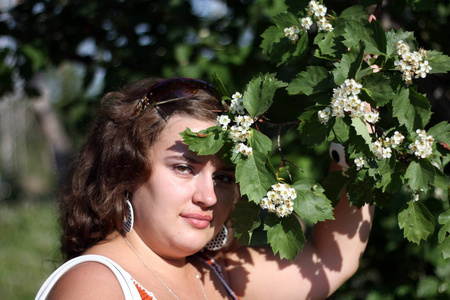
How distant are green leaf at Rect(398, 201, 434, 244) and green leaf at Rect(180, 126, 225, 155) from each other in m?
0.58

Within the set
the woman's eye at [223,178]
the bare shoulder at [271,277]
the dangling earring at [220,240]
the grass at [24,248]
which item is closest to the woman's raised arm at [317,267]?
the bare shoulder at [271,277]

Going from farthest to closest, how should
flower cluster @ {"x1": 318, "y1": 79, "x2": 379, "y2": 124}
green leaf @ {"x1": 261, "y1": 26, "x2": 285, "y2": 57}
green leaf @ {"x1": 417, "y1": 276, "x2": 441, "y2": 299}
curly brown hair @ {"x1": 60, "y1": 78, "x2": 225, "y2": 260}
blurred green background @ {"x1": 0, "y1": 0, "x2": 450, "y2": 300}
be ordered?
blurred green background @ {"x1": 0, "y1": 0, "x2": 450, "y2": 300}
green leaf @ {"x1": 417, "y1": 276, "x2": 441, "y2": 299}
curly brown hair @ {"x1": 60, "y1": 78, "x2": 225, "y2": 260}
green leaf @ {"x1": 261, "y1": 26, "x2": 285, "y2": 57}
flower cluster @ {"x1": 318, "y1": 79, "x2": 379, "y2": 124}

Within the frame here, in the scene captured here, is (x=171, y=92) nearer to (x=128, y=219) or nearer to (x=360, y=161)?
(x=128, y=219)

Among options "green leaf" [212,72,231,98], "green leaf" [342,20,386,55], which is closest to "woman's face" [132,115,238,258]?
"green leaf" [212,72,231,98]

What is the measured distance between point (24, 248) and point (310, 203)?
7.67 metres

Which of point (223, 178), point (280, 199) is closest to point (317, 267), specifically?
point (223, 178)

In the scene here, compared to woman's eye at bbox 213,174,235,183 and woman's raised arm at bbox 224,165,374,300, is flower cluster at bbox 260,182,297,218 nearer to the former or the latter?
woman's eye at bbox 213,174,235,183

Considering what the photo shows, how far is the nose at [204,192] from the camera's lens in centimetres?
186

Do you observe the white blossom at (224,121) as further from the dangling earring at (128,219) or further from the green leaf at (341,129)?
the dangling earring at (128,219)

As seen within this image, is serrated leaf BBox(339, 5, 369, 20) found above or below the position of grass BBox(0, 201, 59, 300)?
above

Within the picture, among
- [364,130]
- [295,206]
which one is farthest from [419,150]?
[295,206]

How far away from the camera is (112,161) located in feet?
6.73

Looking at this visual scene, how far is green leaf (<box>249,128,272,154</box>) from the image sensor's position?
157 cm

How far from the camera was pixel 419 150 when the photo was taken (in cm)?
149
